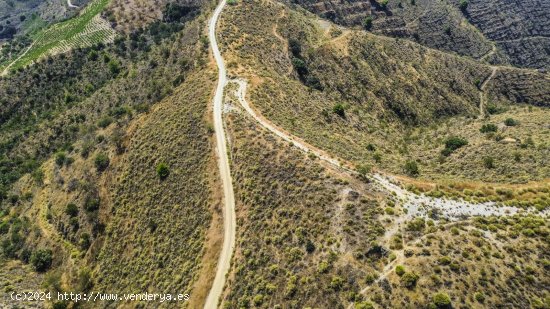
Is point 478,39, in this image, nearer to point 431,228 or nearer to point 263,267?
point 431,228

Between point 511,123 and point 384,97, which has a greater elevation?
point 384,97

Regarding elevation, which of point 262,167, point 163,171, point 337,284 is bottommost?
point 337,284

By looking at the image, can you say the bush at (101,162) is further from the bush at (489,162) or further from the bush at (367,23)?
the bush at (367,23)

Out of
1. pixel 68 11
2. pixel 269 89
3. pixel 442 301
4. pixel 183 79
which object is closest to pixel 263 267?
pixel 442 301

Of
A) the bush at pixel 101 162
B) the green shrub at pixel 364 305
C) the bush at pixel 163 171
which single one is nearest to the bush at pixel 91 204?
the bush at pixel 101 162

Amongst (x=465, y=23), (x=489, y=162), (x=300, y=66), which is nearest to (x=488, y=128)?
(x=489, y=162)

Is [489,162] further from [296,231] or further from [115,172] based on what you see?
[115,172]

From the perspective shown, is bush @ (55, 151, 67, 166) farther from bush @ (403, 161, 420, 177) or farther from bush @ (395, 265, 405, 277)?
bush @ (395, 265, 405, 277)
